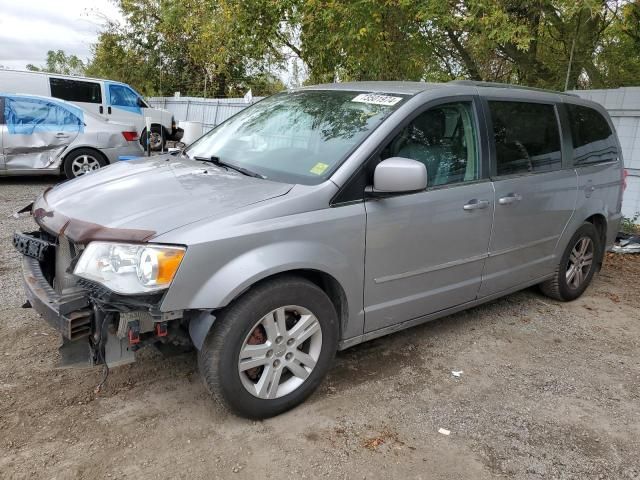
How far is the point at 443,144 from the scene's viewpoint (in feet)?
11.6

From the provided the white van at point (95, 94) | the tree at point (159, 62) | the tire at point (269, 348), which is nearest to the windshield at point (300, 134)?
the tire at point (269, 348)

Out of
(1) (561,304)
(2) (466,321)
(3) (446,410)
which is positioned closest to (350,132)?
(3) (446,410)

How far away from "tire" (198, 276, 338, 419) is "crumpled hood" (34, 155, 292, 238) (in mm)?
477

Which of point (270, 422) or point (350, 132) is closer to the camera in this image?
point (270, 422)

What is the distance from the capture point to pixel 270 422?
2.88 metres

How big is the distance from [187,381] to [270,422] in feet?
2.06

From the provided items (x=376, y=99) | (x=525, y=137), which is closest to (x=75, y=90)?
(x=376, y=99)

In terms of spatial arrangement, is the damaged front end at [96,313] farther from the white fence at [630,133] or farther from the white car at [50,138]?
the white fence at [630,133]

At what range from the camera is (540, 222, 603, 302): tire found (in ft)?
15.3

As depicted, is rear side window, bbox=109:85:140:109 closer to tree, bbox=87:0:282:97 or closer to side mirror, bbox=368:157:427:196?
tree, bbox=87:0:282:97

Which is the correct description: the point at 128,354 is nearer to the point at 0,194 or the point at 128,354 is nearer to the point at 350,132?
the point at 350,132

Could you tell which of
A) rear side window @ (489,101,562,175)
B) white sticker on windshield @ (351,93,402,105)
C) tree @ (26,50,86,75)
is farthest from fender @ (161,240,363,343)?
tree @ (26,50,86,75)

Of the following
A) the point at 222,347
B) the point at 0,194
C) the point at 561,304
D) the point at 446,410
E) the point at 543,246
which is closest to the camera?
the point at 222,347

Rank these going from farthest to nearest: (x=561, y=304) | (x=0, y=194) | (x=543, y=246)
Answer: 1. (x=0, y=194)
2. (x=561, y=304)
3. (x=543, y=246)
